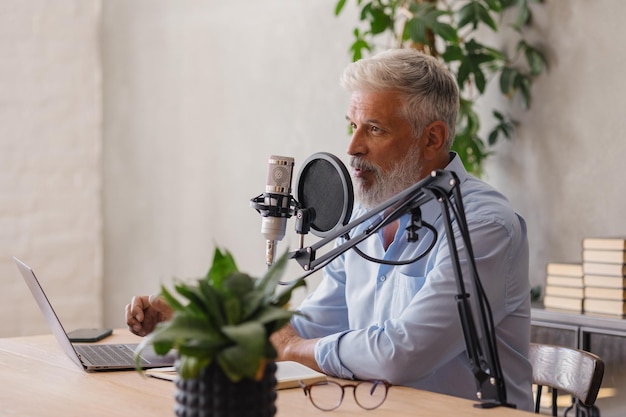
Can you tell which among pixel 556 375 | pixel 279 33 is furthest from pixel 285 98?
pixel 556 375

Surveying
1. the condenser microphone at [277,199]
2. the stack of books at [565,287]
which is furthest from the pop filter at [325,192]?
the stack of books at [565,287]

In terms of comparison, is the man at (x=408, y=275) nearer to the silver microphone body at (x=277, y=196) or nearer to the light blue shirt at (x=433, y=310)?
the light blue shirt at (x=433, y=310)

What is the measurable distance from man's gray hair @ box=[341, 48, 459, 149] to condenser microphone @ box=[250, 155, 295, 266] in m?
0.52

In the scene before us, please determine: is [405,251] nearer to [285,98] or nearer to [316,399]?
[316,399]

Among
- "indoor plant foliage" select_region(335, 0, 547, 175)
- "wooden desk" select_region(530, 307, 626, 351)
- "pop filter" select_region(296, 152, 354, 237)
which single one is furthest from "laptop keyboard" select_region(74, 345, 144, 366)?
"indoor plant foliage" select_region(335, 0, 547, 175)

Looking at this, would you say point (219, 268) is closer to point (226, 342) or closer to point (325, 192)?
point (226, 342)

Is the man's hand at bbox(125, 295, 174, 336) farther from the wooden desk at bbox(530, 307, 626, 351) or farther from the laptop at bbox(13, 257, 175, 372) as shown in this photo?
the wooden desk at bbox(530, 307, 626, 351)

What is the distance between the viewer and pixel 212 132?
4629 millimetres

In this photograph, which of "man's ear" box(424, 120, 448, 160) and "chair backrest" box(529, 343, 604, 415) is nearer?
"chair backrest" box(529, 343, 604, 415)

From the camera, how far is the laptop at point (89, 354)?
1876mm

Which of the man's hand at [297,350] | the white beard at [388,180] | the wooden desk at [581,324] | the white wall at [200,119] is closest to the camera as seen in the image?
the man's hand at [297,350]

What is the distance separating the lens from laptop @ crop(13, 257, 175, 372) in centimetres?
188

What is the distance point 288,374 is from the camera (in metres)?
1.78

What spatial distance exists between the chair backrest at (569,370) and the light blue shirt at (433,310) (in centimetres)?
6
